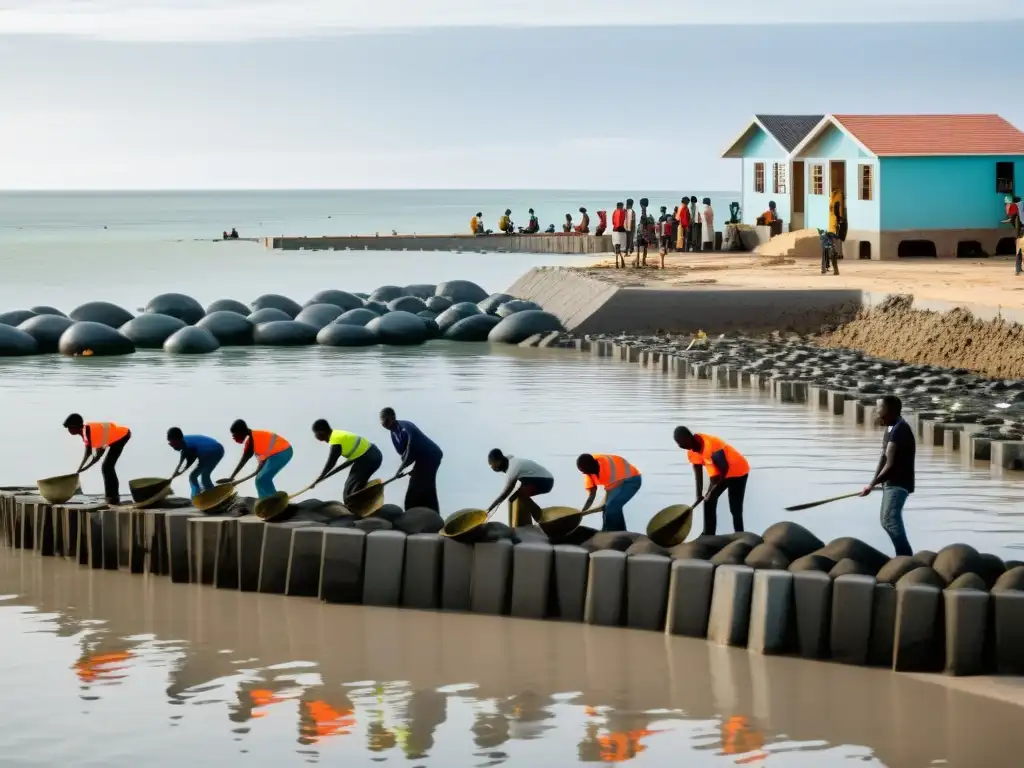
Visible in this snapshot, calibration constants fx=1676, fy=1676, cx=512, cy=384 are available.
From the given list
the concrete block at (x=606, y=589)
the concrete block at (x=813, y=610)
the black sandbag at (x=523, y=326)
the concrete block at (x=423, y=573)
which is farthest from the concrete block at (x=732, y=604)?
the black sandbag at (x=523, y=326)

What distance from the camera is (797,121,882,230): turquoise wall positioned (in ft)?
149

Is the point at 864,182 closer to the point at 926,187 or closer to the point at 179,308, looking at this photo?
the point at 926,187

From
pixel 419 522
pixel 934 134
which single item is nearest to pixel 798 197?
pixel 934 134

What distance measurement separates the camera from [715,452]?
1524cm

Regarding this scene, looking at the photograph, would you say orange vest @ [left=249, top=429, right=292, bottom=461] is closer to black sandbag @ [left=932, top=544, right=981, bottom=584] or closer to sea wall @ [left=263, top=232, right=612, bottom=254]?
black sandbag @ [left=932, top=544, right=981, bottom=584]

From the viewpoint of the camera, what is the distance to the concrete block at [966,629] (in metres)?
12.3

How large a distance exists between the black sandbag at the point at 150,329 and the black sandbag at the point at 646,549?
96.0 ft

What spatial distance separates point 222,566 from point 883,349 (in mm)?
21406

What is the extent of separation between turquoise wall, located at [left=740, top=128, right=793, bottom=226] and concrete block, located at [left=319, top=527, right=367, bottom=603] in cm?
3707

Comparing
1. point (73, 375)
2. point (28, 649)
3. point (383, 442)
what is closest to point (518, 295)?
point (73, 375)

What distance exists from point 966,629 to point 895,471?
213 centimetres

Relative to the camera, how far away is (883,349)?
3441 cm

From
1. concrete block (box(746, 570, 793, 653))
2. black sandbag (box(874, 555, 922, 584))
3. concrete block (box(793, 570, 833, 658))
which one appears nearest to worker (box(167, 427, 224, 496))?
concrete block (box(746, 570, 793, 653))

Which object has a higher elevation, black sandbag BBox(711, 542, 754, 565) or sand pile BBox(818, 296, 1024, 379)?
sand pile BBox(818, 296, 1024, 379)
